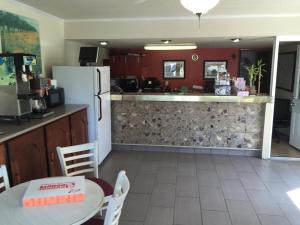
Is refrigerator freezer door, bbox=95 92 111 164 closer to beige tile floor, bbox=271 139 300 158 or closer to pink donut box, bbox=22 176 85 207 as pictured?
pink donut box, bbox=22 176 85 207

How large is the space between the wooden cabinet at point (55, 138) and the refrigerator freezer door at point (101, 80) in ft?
2.62

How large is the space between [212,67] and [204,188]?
4606mm

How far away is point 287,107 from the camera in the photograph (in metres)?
5.38

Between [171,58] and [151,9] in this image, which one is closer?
[151,9]

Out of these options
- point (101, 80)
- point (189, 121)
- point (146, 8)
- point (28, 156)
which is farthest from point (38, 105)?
point (189, 121)

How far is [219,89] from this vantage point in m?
4.39

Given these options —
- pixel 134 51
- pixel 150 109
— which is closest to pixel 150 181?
pixel 150 109

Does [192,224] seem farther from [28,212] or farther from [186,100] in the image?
[186,100]

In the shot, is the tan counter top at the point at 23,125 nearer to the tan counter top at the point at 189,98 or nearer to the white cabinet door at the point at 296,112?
the tan counter top at the point at 189,98

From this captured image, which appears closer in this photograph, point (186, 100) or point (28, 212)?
point (28, 212)

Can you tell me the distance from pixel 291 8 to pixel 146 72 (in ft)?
14.7

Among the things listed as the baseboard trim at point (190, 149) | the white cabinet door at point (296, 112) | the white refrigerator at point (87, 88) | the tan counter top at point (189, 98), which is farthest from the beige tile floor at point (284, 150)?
the white refrigerator at point (87, 88)

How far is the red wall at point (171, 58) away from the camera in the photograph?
282 inches

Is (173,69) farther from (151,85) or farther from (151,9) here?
(151,9)
